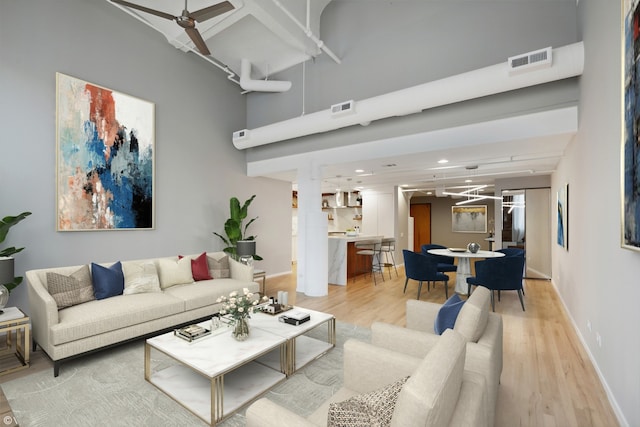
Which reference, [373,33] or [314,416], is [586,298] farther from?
[373,33]

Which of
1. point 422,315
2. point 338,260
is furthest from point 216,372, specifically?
point 338,260

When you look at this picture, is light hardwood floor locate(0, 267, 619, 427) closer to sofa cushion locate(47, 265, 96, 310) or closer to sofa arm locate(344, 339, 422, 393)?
sofa cushion locate(47, 265, 96, 310)

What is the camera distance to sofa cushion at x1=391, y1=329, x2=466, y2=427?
3.25ft

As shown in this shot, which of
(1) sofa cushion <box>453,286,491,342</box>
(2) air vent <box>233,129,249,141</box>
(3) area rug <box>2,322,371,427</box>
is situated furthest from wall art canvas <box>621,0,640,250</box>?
(2) air vent <box>233,129,249,141</box>

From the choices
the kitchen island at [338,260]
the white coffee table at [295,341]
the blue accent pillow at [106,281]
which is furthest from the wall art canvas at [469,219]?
the blue accent pillow at [106,281]

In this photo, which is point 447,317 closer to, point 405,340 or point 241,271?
point 405,340

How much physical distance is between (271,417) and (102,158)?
481cm

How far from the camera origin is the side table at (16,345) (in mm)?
2775

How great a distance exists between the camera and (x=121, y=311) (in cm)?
316

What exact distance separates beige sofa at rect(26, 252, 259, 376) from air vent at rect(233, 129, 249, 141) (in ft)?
8.68

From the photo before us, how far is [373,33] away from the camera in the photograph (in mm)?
5051

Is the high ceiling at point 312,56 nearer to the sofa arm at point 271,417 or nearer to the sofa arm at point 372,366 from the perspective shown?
the sofa arm at point 372,366

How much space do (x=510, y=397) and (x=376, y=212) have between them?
6912mm

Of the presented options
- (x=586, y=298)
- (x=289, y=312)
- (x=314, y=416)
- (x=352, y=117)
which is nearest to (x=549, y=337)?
(x=586, y=298)
